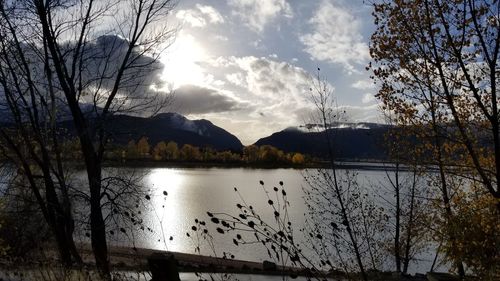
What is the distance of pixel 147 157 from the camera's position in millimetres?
162125

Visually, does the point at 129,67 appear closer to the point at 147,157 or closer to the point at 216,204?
the point at 216,204

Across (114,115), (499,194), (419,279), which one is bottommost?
(419,279)

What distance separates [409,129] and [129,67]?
8392 mm

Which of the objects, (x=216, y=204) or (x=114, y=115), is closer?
(x=114, y=115)

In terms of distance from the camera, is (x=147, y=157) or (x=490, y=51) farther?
(x=147, y=157)

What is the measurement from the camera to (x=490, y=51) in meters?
8.74

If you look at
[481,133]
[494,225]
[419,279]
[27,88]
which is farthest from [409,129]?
[419,279]

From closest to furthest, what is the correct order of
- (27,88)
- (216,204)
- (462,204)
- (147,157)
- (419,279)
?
(462,204), (27,88), (419,279), (216,204), (147,157)

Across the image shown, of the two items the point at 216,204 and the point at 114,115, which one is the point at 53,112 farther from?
the point at 216,204

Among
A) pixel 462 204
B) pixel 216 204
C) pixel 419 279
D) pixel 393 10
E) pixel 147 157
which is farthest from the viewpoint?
pixel 147 157

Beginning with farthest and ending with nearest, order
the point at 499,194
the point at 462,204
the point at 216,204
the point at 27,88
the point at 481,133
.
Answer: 1. the point at 216,204
2. the point at 27,88
3. the point at 462,204
4. the point at 481,133
5. the point at 499,194

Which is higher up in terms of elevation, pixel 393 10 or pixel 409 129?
pixel 393 10

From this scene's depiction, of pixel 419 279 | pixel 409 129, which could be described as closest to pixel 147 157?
pixel 419 279

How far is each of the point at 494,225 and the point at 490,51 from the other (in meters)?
4.27
